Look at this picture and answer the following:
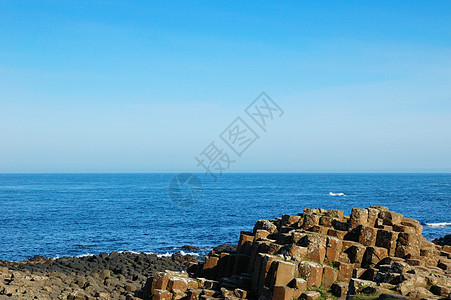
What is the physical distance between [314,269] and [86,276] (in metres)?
19.2

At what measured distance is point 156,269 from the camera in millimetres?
34469

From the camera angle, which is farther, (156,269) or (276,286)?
(156,269)

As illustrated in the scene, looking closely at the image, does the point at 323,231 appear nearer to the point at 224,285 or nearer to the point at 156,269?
the point at 224,285

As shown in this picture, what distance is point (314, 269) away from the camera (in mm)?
16688

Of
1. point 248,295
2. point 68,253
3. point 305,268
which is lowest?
point 68,253

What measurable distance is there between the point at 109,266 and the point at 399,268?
23506 millimetres

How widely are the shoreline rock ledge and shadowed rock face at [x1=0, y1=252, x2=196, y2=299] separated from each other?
434 centimetres

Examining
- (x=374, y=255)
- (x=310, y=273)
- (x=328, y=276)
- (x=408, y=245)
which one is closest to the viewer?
(x=310, y=273)

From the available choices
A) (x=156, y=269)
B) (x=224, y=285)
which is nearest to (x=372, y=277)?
(x=224, y=285)

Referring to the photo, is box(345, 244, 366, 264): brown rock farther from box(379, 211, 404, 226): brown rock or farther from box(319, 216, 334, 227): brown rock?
box(379, 211, 404, 226): brown rock

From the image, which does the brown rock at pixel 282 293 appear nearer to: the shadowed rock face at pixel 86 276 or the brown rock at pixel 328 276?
the brown rock at pixel 328 276

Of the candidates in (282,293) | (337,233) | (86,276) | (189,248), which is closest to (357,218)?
(337,233)

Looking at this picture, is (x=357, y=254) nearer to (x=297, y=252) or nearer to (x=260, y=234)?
(x=297, y=252)

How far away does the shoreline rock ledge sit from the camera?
1515 cm
